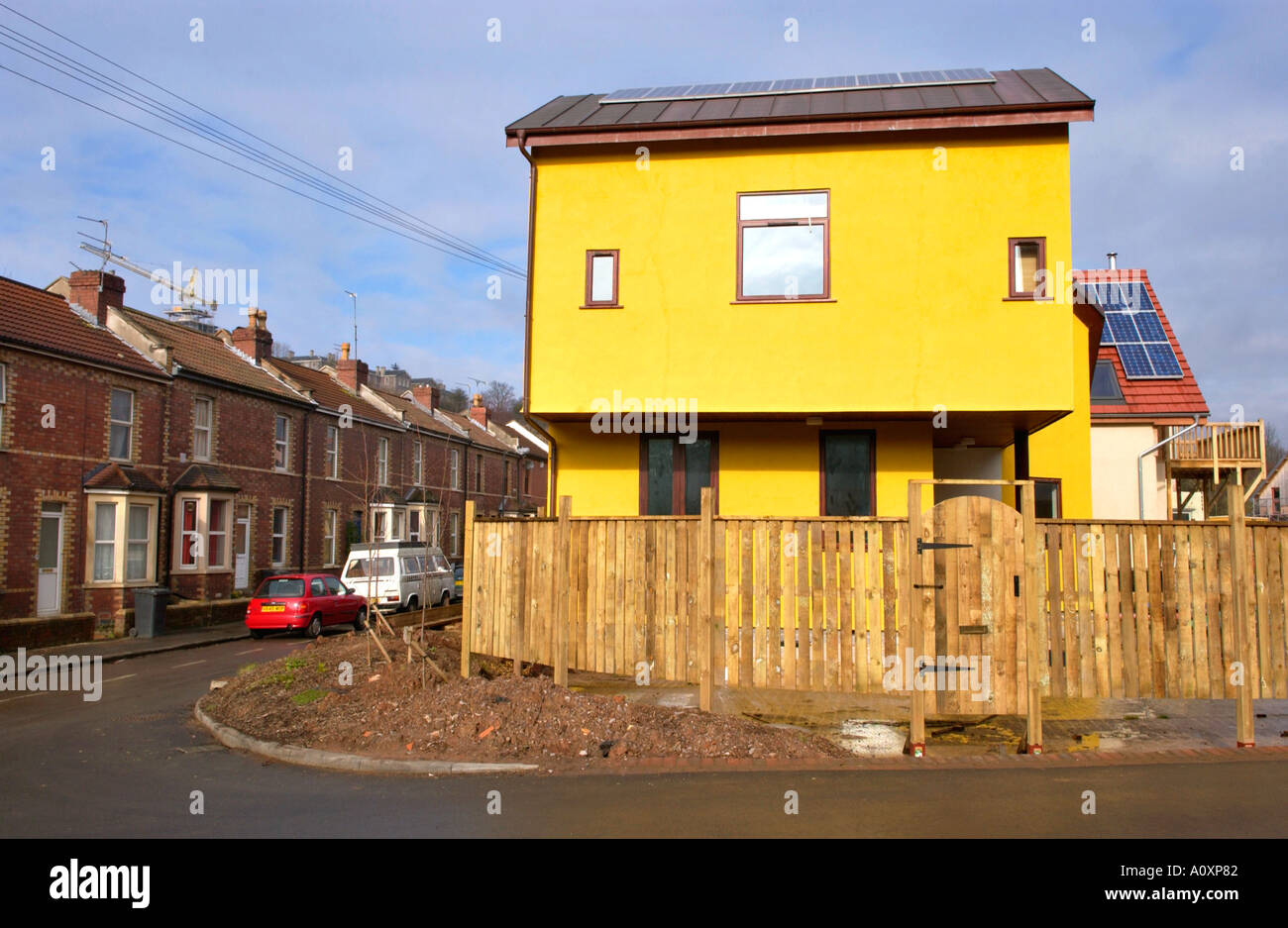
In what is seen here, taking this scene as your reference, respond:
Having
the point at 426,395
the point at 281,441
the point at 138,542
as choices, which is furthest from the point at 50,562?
the point at 426,395

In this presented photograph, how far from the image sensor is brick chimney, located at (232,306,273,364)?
34.9 meters

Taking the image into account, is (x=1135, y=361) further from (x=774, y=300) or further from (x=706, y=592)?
(x=706, y=592)

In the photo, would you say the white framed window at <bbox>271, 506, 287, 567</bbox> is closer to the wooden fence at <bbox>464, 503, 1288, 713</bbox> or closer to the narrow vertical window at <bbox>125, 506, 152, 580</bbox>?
the narrow vertical window at <bbox>125, 506, 152, 580</bbox>

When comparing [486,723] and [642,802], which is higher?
[486,723]

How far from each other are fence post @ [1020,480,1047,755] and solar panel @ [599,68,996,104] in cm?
801

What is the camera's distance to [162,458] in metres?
26.9

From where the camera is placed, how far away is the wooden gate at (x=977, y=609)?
8.73 meters

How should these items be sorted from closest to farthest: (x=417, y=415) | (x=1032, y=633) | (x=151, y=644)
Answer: (x=1032, y=633) → (x=151, y=644) → (x=417, y=415)

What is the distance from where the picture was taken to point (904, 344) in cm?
1282

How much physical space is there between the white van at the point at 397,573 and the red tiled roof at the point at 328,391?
870cm

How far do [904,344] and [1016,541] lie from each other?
183 inches

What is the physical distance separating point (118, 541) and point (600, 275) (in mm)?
17989

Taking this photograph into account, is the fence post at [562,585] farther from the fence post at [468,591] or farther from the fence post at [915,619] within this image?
the fence post at [915,619]
